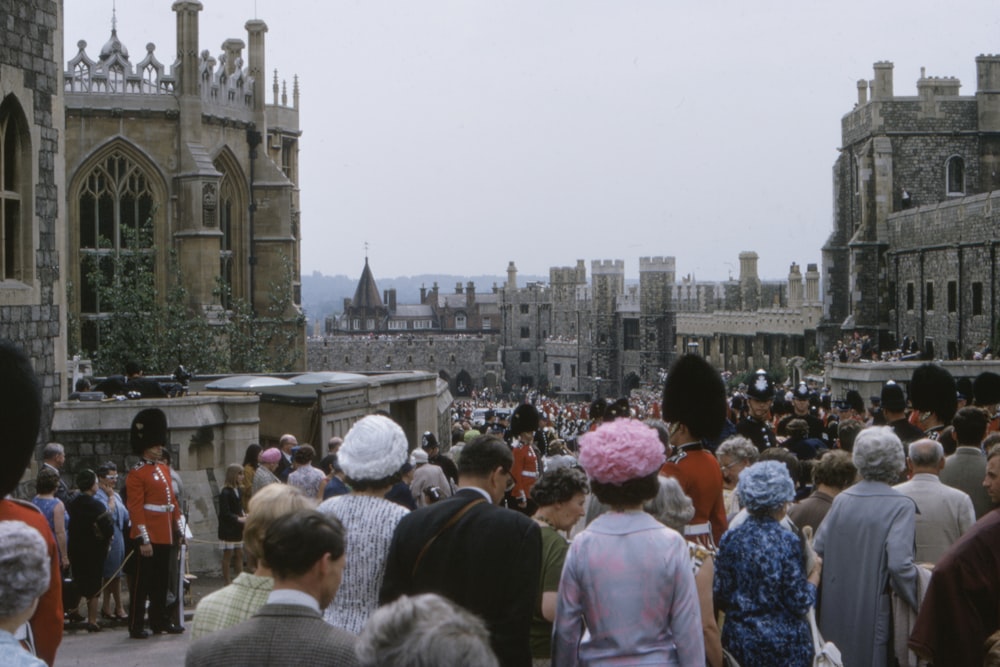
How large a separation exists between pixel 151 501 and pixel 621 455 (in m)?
5.88

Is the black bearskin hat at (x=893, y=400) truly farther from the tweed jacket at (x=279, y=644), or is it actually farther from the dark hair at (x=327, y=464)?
the tweed jacket at (x=279, y=644)

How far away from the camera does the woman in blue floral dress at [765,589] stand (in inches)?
221

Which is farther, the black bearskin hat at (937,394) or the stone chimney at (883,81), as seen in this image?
the stone chimney at (883,81)

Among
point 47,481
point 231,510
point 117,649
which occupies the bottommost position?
point 117,649

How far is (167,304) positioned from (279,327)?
4.08 m

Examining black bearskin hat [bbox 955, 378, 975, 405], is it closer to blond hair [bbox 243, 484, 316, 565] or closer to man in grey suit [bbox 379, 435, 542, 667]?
man in grey suit [bbox 379, 435, 542, 667]

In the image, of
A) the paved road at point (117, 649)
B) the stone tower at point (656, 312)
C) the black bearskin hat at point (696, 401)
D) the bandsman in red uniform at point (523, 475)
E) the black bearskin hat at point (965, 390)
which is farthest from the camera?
the stone tower at point (656, 312)

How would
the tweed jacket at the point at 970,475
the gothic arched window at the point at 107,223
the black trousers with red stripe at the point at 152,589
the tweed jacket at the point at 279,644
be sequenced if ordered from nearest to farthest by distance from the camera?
the tweed jacket at the point at 279,644
the tweed jacket at the point at 970,475
the black trousers with red stripe at the point at 152,589
the gothic arched window at the point at 107,223

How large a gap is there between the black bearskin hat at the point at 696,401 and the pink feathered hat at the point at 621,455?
6.97 feet

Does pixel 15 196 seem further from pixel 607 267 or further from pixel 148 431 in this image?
pixel 607 267

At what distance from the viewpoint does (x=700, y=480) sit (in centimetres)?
639

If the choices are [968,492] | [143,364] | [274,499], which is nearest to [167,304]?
[143,364]

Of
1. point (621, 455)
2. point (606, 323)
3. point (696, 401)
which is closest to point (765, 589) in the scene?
point (621, 455)

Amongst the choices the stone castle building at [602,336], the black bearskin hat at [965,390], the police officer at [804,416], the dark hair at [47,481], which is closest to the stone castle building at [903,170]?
the stone castle building at [602,336]
